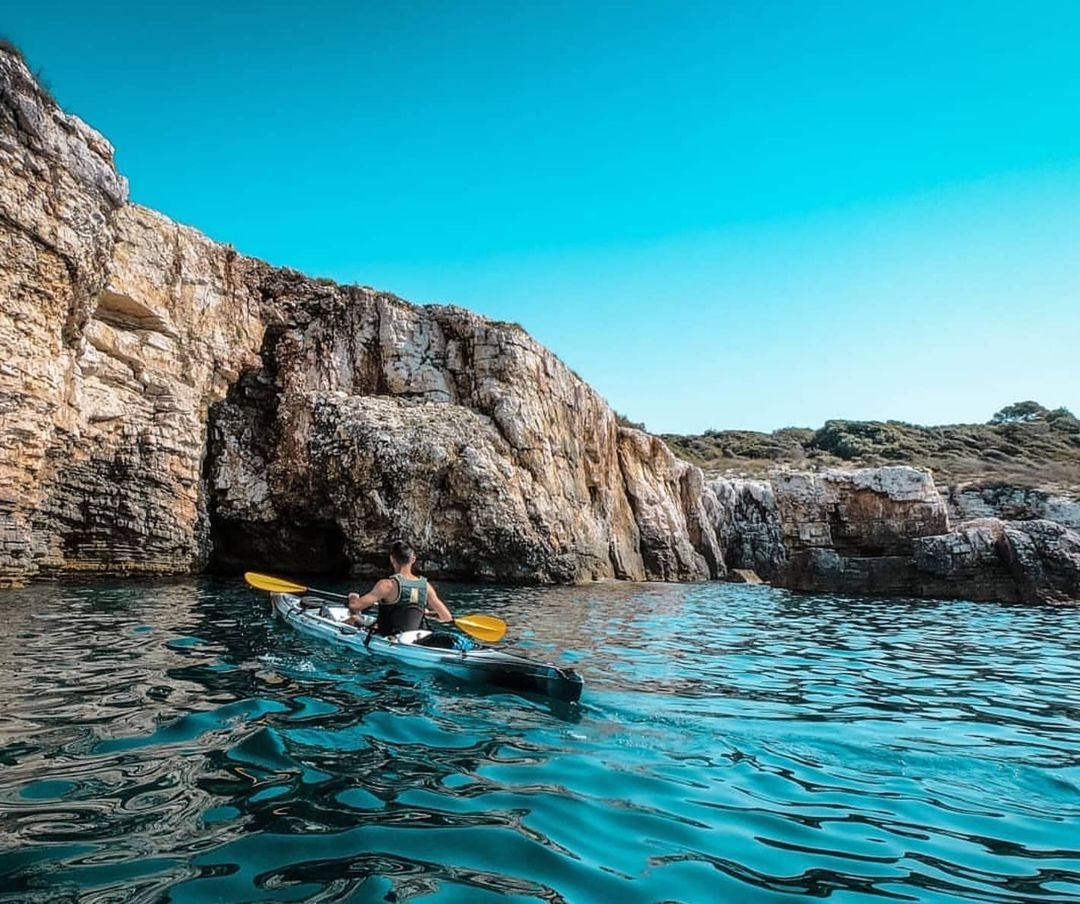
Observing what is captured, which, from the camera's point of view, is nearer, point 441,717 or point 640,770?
point 640,770

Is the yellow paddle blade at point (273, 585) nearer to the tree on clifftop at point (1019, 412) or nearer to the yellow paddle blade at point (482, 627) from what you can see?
the yellow paddle blade at point (482, 627)

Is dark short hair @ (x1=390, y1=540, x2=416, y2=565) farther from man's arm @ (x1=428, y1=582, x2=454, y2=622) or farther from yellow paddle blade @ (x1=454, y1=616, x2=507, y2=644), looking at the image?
yellow paddle blade @ (x1=454, y1=616, x2=507, y2=644)

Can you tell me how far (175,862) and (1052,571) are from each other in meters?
24.4

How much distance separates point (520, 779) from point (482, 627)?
5631mm

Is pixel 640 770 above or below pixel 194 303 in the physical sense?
below

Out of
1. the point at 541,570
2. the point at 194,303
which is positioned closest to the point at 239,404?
the point at 194,303

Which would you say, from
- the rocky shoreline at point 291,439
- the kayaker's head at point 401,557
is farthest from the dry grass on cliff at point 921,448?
the kayaker's head at point 401,557

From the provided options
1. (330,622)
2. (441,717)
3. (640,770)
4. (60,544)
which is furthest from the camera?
(60,544)

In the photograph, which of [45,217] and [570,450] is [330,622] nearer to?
[45,217]

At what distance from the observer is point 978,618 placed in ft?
56.5

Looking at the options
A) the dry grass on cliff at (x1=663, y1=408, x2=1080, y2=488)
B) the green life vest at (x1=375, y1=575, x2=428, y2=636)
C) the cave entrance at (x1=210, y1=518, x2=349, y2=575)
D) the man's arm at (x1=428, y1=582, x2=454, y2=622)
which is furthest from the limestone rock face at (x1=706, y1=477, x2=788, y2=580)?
the green life vest at (x1=375, y1=575, x2=428, y2=636)

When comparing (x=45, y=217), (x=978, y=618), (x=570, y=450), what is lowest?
(x=978, y=618)

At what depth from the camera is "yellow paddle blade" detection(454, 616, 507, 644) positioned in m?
10.4

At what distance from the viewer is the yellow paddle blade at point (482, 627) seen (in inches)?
408
